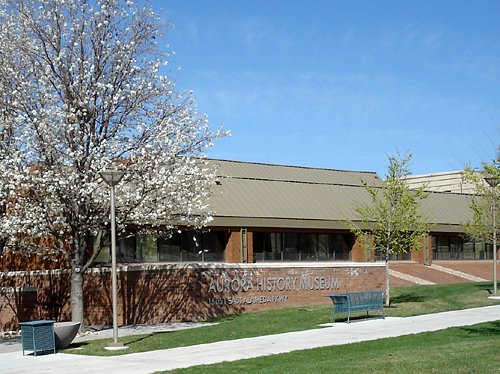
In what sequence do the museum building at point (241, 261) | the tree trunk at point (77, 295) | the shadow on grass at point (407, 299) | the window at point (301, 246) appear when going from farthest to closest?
1. the window at point (301, 246)
2. the shadow on grass at point (407, 299)
3. the museum building at point (241, 261)
4. the tree trunk at point (77, 295)

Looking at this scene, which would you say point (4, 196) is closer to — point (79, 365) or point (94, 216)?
point (94, 216)

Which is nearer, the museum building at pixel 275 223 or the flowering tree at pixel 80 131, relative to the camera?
the flowering tree at pixel 80 131

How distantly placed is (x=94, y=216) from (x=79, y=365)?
25.1 ft

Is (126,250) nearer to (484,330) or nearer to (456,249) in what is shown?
(484,330)

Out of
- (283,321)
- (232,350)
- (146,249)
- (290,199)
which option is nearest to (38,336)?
(232,350)

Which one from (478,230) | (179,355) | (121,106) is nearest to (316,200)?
(478,230)

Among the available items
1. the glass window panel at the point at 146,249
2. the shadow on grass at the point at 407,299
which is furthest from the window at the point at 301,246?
the shadow on grass at the point at 407,299

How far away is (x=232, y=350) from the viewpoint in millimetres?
18984

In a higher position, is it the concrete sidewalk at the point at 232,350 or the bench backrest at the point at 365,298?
the bench backrest at the point at 365,298

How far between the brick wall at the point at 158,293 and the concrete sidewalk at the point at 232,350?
734 centimetres

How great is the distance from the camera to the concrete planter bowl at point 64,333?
2092cm

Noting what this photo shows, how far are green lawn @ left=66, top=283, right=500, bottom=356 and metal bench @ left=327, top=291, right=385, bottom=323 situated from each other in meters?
0.76

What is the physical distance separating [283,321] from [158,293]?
5685mm

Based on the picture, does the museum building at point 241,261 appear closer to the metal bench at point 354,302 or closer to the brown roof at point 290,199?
the brown roof at point 290,199
